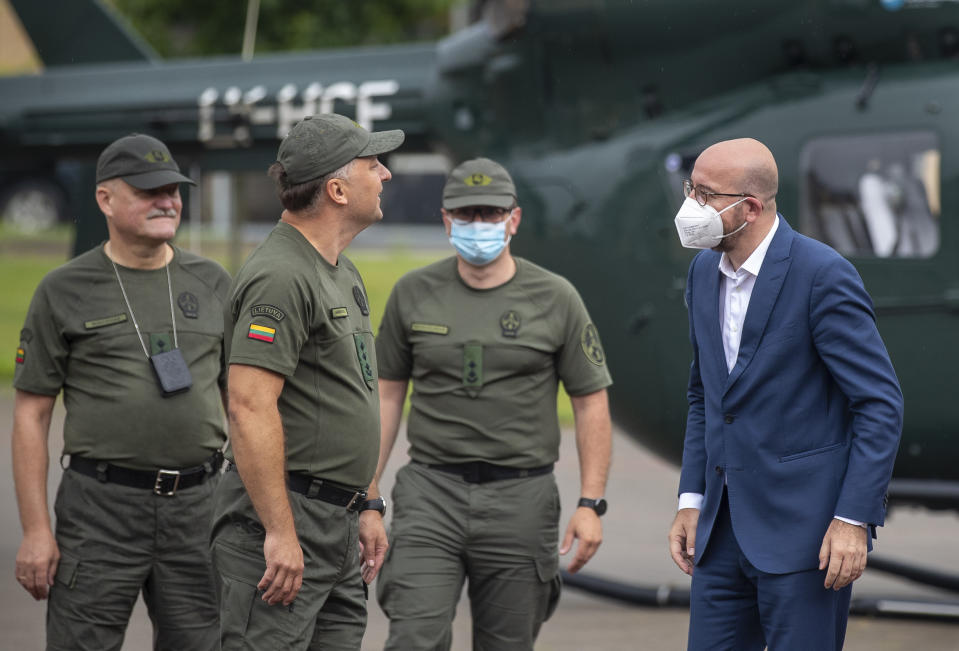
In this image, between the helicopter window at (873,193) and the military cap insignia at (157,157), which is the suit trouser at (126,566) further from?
the helicopter window at (873,193)

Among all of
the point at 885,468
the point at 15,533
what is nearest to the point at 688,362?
the point at 885,468

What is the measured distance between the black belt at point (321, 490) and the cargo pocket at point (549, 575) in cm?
97

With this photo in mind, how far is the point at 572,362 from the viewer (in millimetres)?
4047

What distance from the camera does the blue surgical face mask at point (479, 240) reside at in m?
4.02

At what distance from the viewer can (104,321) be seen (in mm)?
3686

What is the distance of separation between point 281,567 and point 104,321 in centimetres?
115

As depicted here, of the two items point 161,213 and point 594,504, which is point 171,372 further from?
point 594,504

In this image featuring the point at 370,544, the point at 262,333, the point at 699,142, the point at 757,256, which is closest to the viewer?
the point at 262,333

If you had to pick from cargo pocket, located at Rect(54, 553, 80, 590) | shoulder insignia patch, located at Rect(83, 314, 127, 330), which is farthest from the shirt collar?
cargo pocket, located at Rect(54, 553, 80, 590)

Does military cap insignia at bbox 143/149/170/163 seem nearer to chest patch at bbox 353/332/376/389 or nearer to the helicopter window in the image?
chest patch at bbox 353/332/376/389

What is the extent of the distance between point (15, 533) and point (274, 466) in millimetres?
4709

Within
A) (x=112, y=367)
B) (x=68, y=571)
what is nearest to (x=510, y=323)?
(x=112, y=367)

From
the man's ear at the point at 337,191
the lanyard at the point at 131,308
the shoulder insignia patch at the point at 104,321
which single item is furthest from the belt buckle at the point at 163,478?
the man's ear at the point at 337,191

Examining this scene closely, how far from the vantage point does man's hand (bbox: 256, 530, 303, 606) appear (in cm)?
289
